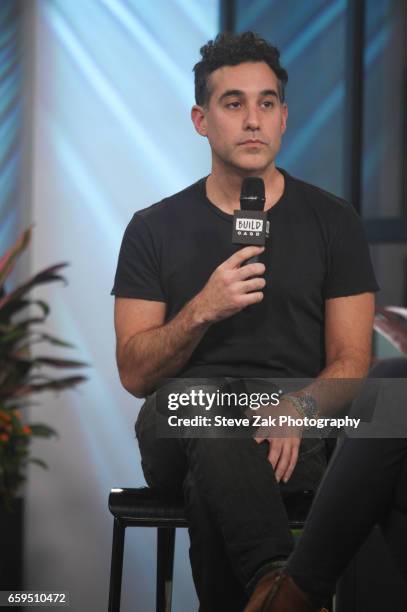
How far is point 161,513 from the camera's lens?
1.61 metres

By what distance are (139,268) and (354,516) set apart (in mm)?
702

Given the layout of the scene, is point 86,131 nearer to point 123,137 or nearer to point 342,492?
point 123,137

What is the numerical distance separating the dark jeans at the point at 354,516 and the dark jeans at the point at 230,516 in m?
0.10

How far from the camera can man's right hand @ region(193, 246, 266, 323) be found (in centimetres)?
144

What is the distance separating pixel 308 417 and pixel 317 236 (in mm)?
378

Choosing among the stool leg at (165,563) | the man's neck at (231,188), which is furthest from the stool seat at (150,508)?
the man's neck at (231,188)

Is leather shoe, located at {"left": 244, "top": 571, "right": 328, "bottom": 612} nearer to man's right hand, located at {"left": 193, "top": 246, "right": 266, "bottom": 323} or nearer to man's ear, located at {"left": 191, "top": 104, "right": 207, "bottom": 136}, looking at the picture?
man's right hand, located at {"left": 193, "top": 246, "right": 266, "bottom": 323}

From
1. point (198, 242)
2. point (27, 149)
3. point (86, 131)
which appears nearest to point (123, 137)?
point (86, 131)

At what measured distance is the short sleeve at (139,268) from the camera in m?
1.73

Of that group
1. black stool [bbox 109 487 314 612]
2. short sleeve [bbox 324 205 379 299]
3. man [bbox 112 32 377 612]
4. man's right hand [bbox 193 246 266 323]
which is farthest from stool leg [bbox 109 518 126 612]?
short sleeve [bbox 324 205 379 299]

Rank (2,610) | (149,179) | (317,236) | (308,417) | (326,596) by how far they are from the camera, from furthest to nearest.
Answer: (149,179) < (2,610) < (317,236) < (308,417) < (326,596)

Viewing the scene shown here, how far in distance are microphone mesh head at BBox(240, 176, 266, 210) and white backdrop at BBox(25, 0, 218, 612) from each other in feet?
5.19

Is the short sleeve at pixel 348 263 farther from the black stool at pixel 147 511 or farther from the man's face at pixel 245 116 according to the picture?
the black stool at pixel 147 511

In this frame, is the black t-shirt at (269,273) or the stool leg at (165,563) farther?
the stool leg at (165,563)
